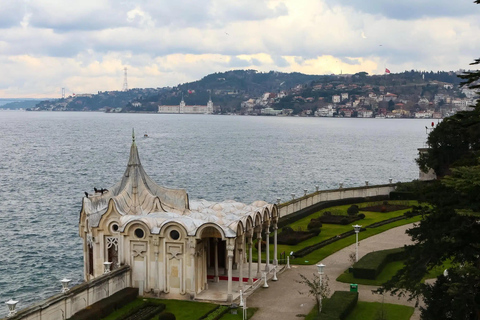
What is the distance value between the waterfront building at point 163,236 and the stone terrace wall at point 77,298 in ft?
2.11

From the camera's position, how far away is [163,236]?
29.5m

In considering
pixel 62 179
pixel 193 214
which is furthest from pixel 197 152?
pixel 193 214

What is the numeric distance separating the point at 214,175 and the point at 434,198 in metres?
74.8

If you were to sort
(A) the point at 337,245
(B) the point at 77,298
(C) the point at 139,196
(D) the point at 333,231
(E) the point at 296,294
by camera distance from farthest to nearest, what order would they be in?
(D) the point at 333,231
(A) the point at 337,245
(C) the point at 139,196
(E) the point at 296,294
(B) the point at 77,298

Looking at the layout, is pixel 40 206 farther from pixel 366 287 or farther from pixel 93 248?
pixel 366 287

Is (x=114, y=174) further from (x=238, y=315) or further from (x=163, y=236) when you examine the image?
(x=238, y=315)

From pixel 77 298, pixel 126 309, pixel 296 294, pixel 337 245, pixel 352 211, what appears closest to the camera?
pixel 77 298

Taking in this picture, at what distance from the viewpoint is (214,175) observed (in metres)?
95.9

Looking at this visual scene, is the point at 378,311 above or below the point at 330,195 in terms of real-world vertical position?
below

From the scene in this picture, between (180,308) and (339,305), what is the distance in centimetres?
688

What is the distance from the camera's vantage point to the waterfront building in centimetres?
2952

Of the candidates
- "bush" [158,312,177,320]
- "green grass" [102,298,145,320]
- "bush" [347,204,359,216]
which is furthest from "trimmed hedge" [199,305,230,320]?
"bush" [347,204,359,216]

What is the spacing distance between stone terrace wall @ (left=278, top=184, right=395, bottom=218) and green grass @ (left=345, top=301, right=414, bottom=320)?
2048 centimetres

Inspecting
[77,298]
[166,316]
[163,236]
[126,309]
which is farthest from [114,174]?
[166,316]
